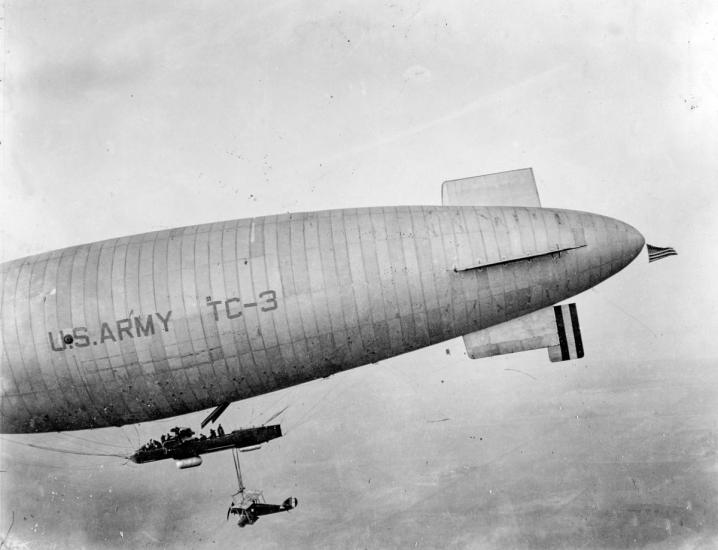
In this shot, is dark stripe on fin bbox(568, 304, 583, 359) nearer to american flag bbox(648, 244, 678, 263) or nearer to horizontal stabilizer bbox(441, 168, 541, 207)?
american flag bbox(648, 244, 678, 263)

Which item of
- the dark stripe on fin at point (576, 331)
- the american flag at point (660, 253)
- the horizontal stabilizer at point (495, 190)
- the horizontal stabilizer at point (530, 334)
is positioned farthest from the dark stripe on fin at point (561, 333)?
the american flag at point (660, 253)

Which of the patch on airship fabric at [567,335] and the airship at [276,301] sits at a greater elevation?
the airship at [276,301]

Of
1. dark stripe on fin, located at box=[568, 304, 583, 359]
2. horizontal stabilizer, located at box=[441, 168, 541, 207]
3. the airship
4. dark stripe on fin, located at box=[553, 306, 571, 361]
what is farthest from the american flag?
horizontal stabilizer, located at box=[441, 168, 541, 207]

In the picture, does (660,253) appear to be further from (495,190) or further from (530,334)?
(495,190)

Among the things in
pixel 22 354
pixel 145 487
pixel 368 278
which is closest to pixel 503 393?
pixel 145 487

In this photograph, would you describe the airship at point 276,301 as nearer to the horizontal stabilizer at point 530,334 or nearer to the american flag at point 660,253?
the horizontal stabilizer at point 530,334

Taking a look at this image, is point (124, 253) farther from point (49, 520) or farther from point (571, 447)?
point (571, 447)
